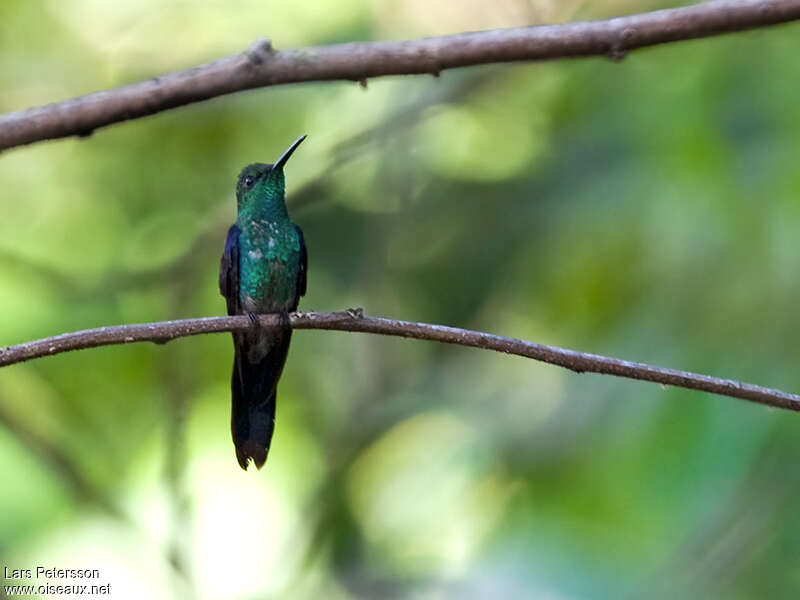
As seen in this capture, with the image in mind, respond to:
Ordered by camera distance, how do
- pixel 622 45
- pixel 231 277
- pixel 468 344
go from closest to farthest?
pixel 622 45 → pixel 468 344 → pixel 231 277

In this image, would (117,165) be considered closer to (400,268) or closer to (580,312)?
(400,268)

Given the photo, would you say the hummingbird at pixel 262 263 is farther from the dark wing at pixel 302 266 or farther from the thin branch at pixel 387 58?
the thin branch at pixel 387 58

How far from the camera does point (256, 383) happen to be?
12.5ft

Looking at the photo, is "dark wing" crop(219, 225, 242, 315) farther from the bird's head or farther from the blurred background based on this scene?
the blurred background

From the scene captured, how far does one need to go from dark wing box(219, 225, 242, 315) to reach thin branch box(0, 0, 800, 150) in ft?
7.97

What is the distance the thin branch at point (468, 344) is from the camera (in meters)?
2.07

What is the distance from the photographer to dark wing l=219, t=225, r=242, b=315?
402 centimetres

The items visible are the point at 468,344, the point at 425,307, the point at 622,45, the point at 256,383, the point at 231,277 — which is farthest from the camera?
the point at 425,307

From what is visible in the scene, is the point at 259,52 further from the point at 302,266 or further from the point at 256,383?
the point at 302,266

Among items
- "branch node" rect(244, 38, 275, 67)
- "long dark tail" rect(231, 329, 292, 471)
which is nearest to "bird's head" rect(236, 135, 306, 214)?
"long dark tail" rect(231, 329, 292, 471)

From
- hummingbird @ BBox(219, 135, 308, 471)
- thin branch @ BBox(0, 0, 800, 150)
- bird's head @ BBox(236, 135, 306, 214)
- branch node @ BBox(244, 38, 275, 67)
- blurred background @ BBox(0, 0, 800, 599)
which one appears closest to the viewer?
thin branch @ BBox(0, 0, 800, 150)

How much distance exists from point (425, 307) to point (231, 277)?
960 millimetres

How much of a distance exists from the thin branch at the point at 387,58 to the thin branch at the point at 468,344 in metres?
0.68

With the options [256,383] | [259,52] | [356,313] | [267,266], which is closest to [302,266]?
[267,266]
